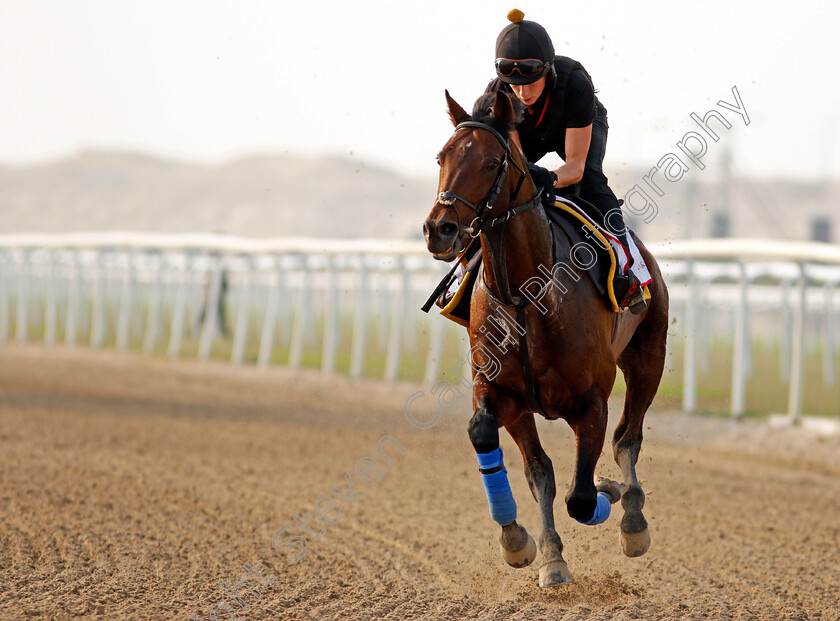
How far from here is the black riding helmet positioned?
183 inches

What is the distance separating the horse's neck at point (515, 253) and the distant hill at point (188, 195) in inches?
4182

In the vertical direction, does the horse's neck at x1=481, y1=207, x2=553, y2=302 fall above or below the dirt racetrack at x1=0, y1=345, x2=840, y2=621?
above

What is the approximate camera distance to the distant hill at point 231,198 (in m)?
120

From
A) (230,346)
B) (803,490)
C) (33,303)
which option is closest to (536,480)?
(803,490)

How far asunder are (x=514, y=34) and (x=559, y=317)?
4.68ft

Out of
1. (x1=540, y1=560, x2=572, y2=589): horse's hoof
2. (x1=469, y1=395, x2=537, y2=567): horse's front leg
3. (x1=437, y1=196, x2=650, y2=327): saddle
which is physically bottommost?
(x1=540, y1=560, x2=572, y2=589): horse's hoof

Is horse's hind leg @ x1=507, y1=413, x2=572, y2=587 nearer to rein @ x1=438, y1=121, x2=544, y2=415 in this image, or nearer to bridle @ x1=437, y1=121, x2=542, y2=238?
rein @ x1=438, y1=121, x2=544, y2=415

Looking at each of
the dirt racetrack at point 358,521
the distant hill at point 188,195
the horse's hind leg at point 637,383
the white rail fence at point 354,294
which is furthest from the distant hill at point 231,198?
the horse's hind leg at point 637,383

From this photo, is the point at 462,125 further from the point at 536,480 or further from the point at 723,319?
the point at 723,319

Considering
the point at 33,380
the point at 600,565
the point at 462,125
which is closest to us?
the point at 462,125

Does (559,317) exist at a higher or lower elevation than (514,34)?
lower

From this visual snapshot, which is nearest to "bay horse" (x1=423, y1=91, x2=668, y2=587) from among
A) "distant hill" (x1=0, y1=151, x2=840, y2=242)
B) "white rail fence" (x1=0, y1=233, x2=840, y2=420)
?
"white rail fence" (x1=0, y1=233, x2=840, y2=420)

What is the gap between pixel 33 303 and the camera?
98.1ft

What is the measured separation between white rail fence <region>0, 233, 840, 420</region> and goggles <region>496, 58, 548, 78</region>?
8.31 feet
